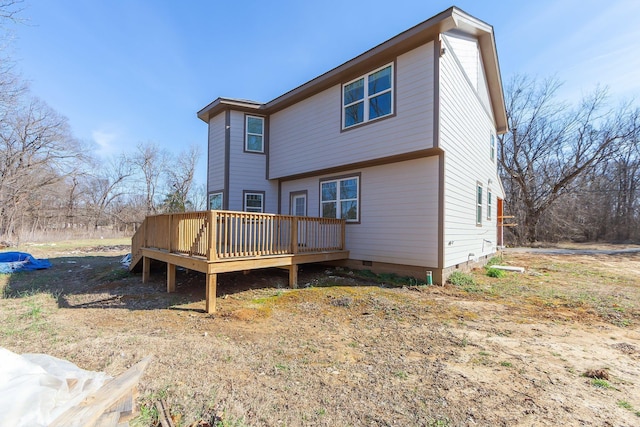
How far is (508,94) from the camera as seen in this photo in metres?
24.2

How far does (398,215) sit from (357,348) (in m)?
4.67

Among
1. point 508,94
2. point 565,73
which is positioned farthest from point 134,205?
point 565,73

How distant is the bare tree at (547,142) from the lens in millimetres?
21906

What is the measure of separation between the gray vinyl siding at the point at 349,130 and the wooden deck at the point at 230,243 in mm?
2322

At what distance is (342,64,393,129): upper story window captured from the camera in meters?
7.77

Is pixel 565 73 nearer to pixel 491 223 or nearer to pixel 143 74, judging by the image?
pixel 491 223

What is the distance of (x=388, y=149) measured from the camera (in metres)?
7.57

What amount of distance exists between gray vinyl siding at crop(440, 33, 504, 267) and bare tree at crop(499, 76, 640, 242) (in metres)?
14.9

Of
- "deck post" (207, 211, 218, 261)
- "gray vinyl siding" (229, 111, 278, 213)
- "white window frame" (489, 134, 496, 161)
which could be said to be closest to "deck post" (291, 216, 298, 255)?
"deck post" (207, 211, 218, 261)

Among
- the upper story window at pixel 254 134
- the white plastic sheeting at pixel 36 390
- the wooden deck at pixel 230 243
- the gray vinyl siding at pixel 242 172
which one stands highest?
the upper story window at pixel 254 134

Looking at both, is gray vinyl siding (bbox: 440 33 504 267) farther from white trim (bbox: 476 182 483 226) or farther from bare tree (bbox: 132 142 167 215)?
bare tree (bbox: 132 142 167 215)

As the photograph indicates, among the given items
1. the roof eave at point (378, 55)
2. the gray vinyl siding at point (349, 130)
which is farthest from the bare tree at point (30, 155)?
the roof eave at point (378, 55)

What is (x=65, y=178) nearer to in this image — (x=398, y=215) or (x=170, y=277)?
(x=170, y=277)

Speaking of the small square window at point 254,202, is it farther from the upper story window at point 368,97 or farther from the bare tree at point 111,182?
the bare tree at point 111,182
